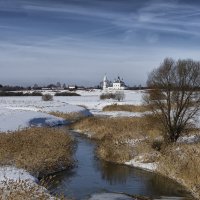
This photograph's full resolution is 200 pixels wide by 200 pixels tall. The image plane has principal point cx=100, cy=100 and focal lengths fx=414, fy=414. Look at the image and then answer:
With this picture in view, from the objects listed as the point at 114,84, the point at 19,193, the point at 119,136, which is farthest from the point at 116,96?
the point at 114,84

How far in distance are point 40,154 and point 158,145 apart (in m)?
7.11

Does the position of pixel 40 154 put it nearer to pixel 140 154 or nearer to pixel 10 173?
pixel 10 173

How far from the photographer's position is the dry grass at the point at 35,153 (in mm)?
17109

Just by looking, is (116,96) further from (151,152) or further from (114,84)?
(114,84)

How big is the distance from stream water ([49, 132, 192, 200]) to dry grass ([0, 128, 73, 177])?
658mm

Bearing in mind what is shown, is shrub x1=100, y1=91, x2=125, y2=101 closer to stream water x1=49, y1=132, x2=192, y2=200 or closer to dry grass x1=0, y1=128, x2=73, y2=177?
dry grass x1=0, y1=128, x2=73, y2=177

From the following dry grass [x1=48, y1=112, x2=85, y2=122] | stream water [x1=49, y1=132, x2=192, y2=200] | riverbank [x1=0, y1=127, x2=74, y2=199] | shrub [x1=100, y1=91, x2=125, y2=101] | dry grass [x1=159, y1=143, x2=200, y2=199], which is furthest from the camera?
shrub [x1=100, y1=91, x2=125, y2=101]

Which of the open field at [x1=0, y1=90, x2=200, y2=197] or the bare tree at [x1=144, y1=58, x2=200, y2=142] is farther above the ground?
the bare tree at [x1=144, y1=58, x2=200, y2=142]

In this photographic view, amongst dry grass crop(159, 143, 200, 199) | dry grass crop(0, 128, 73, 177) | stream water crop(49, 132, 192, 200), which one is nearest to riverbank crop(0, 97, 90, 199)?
dry grass crop(0, 128, 73, 177)

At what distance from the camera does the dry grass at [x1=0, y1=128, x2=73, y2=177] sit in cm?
1711

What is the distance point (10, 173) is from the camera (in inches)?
572

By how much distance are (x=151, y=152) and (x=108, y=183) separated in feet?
15.7

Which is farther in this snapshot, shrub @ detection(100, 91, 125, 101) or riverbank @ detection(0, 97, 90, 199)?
shrub @ detection(100, 91, 125, 101)

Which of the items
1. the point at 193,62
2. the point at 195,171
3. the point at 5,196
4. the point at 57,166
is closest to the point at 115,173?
the point at 57,166
